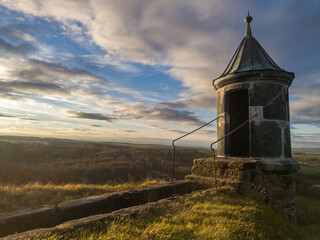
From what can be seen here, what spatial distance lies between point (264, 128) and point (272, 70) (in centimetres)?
158

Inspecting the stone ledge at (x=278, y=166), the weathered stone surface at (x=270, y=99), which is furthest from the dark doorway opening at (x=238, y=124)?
the stone ledge at (x=278, y=166)

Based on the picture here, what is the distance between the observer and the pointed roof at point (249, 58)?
18.6 feet

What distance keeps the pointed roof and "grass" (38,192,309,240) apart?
3905 mm

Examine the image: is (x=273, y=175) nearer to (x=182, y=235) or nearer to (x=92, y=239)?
(x=182, y=235)

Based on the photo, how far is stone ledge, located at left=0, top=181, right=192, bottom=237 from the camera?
2545 mm

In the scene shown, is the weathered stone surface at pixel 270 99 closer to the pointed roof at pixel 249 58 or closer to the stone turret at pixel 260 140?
the stone turret at pixel 260 140

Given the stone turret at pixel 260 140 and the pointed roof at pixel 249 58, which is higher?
the pointed roof at pixel 249 58

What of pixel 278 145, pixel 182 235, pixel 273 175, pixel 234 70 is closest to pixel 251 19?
pixel 234 70

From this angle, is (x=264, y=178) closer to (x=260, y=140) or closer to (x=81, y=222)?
(x=260, y=140)

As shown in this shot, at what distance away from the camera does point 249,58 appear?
19.7ft

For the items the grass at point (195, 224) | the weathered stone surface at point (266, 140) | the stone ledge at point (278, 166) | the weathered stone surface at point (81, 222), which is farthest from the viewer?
the weathered stone surface at point (266, 140)

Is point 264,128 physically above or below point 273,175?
above

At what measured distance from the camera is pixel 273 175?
510 centimetres

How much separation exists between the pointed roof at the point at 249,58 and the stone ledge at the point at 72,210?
13.5ft
